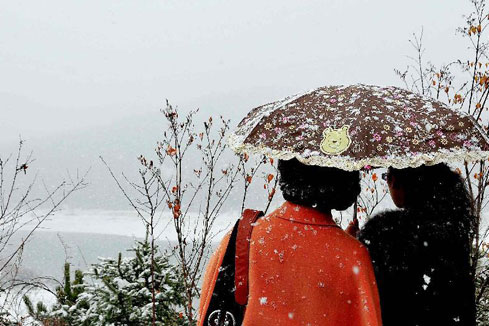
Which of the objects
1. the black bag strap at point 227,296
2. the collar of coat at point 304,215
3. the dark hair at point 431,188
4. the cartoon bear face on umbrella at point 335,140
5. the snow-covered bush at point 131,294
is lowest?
the snow-covered bush at point 131,294

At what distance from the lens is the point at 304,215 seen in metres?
1.69

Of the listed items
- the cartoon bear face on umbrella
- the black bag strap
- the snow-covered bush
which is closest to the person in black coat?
the cartoon bear face on umbrella

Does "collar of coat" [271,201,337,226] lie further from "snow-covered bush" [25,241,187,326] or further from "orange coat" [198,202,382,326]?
"snow-covered bush" [25,241,187,326]

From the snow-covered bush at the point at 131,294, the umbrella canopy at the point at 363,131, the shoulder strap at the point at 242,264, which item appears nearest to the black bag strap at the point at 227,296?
the shoulder strap at the point at 242,264

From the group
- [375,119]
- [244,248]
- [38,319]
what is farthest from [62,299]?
[375,119]

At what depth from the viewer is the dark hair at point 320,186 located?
1.66 meters

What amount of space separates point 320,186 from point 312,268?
302 millimetres

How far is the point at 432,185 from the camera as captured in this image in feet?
6.16

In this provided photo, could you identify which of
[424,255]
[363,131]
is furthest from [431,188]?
[363,131]

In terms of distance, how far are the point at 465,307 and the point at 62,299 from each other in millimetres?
5741

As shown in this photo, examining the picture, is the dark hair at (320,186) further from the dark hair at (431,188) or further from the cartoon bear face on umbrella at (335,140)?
the dark hair at (431,188)

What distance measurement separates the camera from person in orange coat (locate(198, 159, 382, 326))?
161 cm

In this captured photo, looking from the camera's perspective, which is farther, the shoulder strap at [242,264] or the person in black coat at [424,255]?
the person in black coat at [424,255]

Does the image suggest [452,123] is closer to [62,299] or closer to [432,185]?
[432,185]
